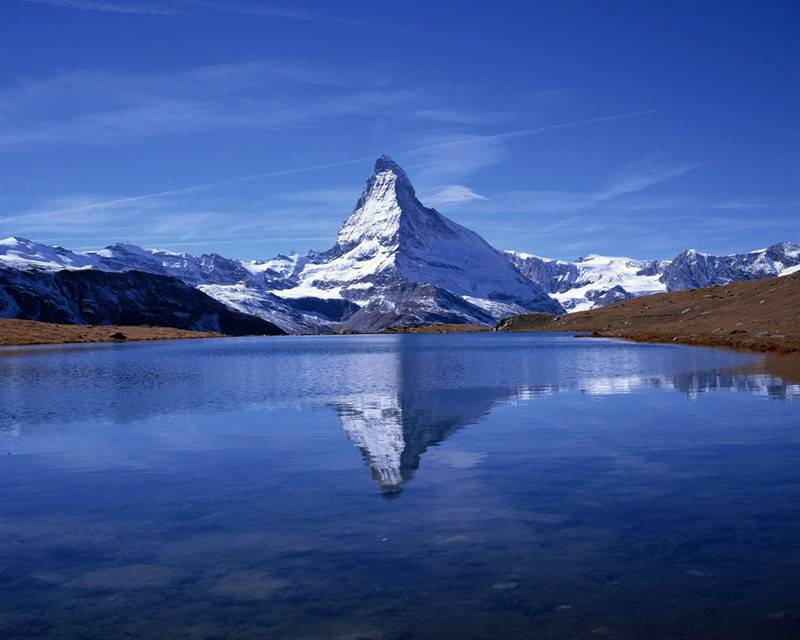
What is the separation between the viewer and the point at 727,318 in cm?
12775

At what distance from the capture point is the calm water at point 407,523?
41.8 feet

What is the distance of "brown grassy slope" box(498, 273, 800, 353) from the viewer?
303 feet

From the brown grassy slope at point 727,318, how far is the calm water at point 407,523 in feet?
188

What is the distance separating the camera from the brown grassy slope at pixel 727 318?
303ft

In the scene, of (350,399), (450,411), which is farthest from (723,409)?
(350,399)

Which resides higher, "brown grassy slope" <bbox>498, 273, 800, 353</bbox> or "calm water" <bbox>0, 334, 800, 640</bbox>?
"brown grassy slope" <bbox>498, 273, 800, 353</bbox>

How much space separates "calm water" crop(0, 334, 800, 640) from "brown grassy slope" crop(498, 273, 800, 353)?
57.2m

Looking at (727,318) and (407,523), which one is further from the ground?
(727,318)

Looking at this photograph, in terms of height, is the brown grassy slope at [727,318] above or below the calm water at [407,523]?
above

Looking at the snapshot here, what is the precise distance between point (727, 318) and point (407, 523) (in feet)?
401

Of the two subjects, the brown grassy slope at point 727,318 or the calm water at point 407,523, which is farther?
the brown grassy slope at point 727,318

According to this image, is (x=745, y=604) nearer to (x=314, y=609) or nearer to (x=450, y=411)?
(x=314, y=609)

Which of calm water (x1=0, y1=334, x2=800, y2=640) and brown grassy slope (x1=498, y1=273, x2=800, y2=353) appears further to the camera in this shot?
brown grassy slope (x1=498, y1=273, x2=800, y2=353)

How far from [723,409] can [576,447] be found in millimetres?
13247
